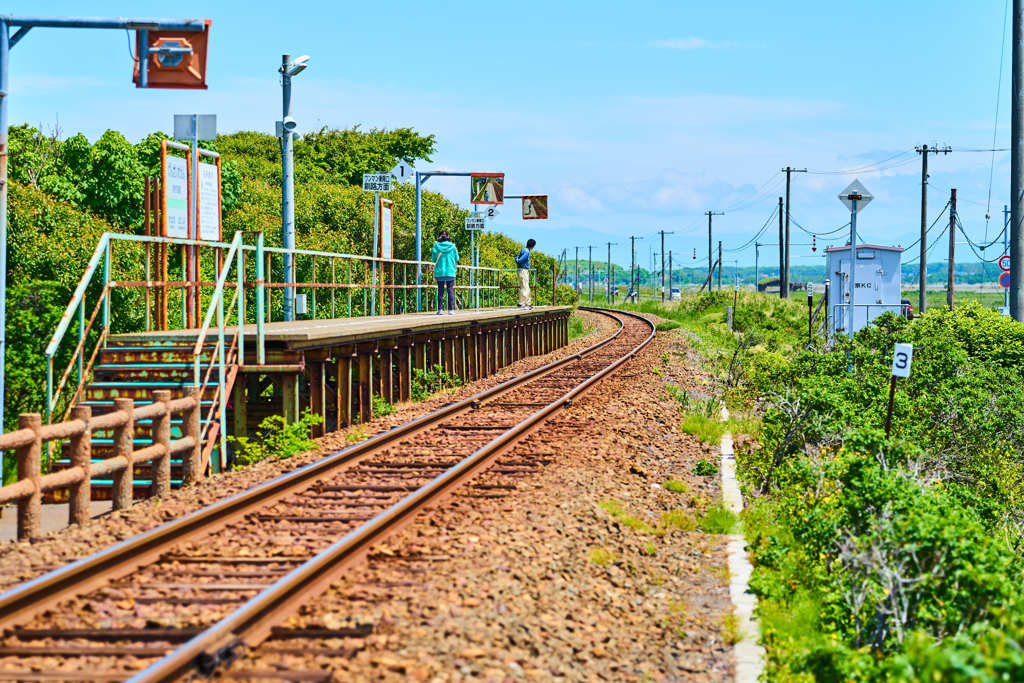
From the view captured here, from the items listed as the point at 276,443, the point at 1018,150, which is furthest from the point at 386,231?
the point at 1018,150

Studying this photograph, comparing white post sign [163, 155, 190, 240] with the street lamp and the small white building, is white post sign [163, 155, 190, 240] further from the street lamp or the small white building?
the small white building

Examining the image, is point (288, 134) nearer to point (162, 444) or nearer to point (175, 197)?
point (175, 197)

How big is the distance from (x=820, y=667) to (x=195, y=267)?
1207 cm

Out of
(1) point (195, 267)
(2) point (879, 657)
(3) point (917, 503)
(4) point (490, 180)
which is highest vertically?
(4) point (490, 180)

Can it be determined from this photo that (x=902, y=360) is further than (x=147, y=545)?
Yes

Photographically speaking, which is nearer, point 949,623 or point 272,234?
point 949,623

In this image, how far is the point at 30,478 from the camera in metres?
9.22

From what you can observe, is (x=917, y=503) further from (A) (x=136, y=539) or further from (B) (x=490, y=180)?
(B) (x=490, y=180)

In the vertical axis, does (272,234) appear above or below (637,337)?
above

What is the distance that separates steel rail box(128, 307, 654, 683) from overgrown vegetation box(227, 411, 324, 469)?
253 cm

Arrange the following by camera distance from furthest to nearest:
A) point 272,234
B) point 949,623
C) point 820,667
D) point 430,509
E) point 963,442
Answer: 1. point 272,234
2. point 963,442
3. point 430,509
4. point 949,623
5. point 820,667

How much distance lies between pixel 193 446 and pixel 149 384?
134 cm

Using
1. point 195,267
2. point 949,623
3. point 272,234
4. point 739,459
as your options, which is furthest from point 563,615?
point 272,234

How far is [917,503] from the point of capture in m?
8.35
